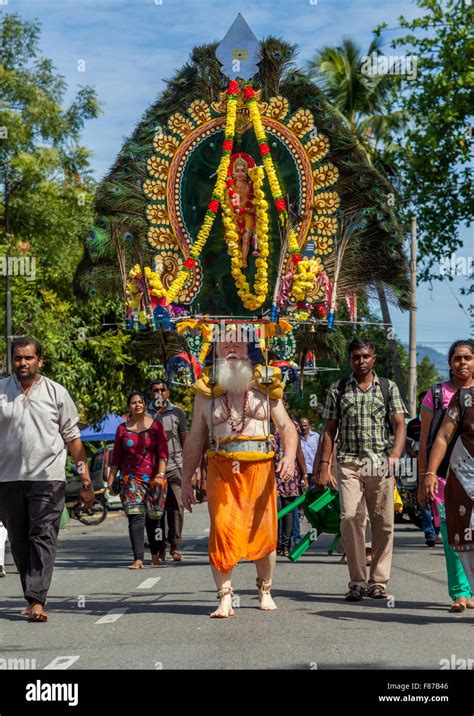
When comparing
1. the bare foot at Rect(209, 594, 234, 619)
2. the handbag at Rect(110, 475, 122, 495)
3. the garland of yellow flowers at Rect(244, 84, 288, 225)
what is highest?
the garland of yellow flowers at Rect(244, 84, 288, 225)

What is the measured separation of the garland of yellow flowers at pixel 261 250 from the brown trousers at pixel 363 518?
5322mm

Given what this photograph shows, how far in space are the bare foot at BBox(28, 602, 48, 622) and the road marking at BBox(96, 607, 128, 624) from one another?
41 centimetres

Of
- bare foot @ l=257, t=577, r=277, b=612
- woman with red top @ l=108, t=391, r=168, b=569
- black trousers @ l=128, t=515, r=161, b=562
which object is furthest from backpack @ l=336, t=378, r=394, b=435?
black trousers @ l=128, t=515, r=161, b=562

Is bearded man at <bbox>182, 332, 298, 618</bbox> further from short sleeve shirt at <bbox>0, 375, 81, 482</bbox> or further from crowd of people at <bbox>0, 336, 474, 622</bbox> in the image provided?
short sleeve shirt at <bbox>0, 375, 81, 482</bbox>

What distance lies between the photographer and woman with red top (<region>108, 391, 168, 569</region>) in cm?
1444

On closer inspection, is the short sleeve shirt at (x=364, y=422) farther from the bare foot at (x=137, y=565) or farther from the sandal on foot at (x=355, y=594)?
the bare foot at (x=137, y=565)

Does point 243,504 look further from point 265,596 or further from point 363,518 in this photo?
point 363,518

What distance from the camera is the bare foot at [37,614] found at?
382 inches

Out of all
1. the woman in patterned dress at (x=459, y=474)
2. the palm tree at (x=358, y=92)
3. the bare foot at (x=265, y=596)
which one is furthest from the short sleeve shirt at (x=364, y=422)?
the palm tree at (x=358, y=92)

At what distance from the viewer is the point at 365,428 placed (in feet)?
35.8
